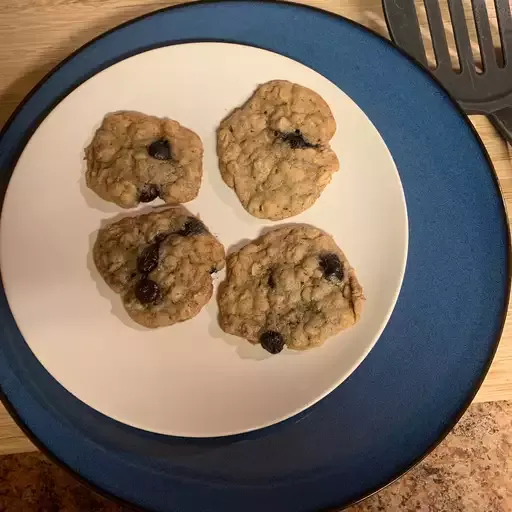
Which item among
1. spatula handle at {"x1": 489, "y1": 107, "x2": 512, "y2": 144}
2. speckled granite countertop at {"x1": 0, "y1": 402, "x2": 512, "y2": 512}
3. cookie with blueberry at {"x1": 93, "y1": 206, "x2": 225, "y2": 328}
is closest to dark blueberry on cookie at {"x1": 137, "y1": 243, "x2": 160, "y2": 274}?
cookie with blueberry at {"x1": 93, "y1": 206, "x2": 225, "y2": 328}

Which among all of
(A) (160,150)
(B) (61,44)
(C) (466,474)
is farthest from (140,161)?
(C) (466,474)

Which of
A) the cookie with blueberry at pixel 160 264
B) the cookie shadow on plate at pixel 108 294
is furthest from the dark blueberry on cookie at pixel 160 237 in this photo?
the cookie shadow on plate at pixel 108 294

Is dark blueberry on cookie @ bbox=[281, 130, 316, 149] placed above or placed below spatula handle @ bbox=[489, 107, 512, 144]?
above

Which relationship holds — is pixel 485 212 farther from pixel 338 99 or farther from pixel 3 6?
pixel 3 6

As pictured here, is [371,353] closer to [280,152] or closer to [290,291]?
[290,291]

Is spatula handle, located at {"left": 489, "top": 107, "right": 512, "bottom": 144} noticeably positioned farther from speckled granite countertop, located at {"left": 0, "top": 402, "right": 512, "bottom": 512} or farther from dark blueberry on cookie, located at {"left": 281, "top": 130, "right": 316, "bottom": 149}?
speckled granite countertop, located at {"left": 0, "top": 402, "right": 512, "bottom": 512}
